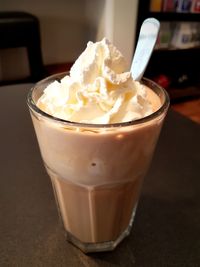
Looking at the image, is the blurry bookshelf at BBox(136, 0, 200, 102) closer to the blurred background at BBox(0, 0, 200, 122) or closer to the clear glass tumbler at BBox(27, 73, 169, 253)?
the blurred background at BBox(0, 0, 200, 122)

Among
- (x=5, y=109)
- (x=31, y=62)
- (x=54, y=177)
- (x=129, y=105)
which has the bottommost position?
(x=31, y=62)

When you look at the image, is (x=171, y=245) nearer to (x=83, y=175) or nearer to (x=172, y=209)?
(x=172, y=209)

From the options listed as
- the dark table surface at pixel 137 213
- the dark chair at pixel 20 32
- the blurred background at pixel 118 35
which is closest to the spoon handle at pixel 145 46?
the dark table surface at pixel 137 213

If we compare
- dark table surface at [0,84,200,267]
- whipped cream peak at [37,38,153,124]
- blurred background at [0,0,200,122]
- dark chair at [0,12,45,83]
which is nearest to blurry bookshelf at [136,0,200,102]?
blurred background at [0,0,200,122]

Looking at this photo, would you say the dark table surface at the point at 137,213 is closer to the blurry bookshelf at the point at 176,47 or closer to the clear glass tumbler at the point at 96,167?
the clear glass tumbler at the point at 96,167

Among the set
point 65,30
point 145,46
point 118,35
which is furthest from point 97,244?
point 65,30

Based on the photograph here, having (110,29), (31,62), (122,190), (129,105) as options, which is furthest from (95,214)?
(31,62)

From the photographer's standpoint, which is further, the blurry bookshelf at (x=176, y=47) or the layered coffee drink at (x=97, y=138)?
the blurry bookshelf at (x=176, y=47)
